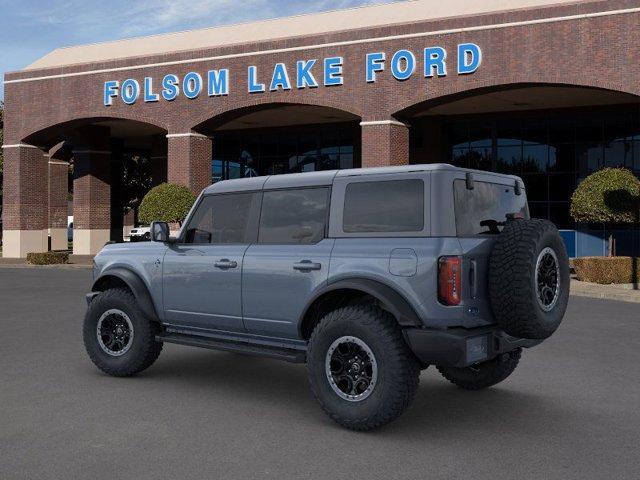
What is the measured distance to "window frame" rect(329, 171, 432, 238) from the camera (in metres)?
5.96

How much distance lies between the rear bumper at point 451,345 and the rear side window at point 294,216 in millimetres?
1375

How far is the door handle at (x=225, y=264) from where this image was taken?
703 centimetres

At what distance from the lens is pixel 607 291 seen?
1819cm

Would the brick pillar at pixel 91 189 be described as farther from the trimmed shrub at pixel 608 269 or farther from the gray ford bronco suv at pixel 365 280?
the gray ford bronco suv at pixel 365 280

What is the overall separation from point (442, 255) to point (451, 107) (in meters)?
27.1

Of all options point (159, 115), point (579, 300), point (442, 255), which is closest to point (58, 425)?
point (442, 255)

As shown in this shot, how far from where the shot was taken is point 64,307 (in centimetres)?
A: 1465

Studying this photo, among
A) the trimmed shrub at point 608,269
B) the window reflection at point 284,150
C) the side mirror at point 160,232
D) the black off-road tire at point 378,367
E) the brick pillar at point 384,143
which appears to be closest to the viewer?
the black off-road tire at point 378,367

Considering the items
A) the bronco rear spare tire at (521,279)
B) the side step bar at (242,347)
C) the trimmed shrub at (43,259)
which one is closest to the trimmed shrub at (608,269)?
the bronco rear spare tire at (521,279)

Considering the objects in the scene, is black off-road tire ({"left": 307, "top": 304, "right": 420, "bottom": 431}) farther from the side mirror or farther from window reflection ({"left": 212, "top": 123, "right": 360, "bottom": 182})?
window reflection ({"left": 212, "top": 123, "right": 360, "bottom": 182})

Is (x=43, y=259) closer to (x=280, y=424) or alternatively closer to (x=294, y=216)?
(x=294, y=216)

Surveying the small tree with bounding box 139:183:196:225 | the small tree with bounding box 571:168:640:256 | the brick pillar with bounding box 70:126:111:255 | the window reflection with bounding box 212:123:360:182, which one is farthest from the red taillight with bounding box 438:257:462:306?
the brick pillar with bounding box 70:126:111:255

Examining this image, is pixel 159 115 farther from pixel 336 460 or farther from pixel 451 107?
pixel 336 460

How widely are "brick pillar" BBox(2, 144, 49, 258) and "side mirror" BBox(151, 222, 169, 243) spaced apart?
30336 millimetres
